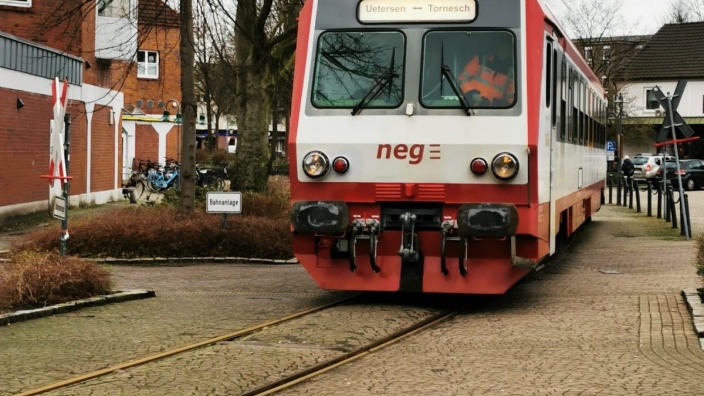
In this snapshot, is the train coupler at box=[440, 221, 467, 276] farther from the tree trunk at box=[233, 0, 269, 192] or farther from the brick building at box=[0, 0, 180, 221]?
the tree trunk at box=[233, 0, 269, 192]

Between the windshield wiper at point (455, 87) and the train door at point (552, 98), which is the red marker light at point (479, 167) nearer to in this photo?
the windshield wiper at point (455, 87)

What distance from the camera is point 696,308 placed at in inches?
420

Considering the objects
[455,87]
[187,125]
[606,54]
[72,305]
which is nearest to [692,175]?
[606,54]

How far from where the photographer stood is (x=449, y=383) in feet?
24.7

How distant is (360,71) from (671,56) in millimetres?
74333

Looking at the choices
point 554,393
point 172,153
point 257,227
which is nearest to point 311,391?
point 554,393

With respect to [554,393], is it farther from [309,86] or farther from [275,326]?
[309,86]

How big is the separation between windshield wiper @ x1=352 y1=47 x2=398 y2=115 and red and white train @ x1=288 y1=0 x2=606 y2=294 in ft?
0.03

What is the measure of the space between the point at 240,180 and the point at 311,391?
51.5 feet

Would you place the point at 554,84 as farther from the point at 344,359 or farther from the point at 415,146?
the point at 344,359

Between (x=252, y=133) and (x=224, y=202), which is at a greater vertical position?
(x=252, y=133)

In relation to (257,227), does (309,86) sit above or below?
above

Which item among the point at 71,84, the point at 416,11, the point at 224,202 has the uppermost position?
the point at 71,84

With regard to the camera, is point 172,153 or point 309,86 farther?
point 172,153
